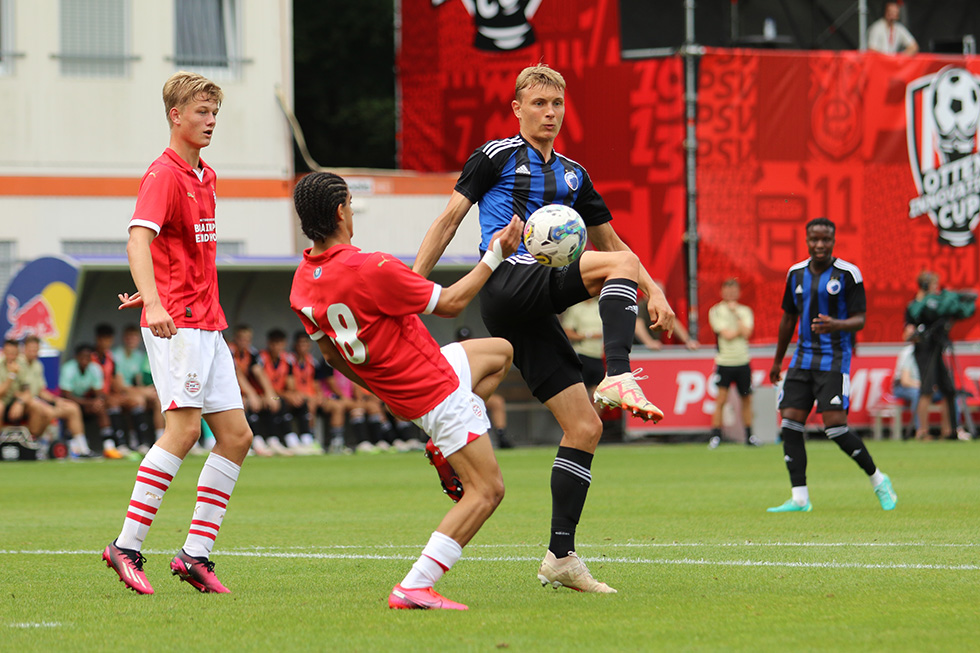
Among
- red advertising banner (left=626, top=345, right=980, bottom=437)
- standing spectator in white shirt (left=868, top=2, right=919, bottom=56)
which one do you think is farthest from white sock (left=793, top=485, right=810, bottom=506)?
standing spectator in white shirt (left=868, top=2, right=919, bottom=56)

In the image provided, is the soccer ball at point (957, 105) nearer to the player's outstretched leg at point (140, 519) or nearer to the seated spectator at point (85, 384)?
the seated spectator at point (85, 384)

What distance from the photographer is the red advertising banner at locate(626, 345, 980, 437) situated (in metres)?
21.8

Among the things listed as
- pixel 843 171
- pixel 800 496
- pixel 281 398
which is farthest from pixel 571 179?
pixel 843 171

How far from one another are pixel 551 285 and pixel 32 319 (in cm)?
1527

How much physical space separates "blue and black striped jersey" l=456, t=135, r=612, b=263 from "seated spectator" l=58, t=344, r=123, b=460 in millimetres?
14436

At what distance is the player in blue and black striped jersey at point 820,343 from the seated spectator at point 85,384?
11318 mm

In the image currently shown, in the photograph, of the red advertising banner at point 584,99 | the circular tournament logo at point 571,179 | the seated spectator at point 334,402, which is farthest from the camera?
the red advertising banner at point 584,99

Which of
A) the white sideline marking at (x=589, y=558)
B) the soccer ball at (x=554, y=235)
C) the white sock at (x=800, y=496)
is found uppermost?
the soccer ball at (x=554, y=235)

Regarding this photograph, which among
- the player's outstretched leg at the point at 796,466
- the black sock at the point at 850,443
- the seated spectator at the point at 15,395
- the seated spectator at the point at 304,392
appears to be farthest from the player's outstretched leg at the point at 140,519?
the seated spectator at the point at 304,392

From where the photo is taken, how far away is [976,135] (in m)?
24.3

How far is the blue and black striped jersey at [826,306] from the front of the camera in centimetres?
1138

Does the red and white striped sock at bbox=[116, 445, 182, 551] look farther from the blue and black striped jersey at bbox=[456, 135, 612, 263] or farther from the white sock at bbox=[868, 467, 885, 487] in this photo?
the white sock at bbox=[868, 467, 885, 487]

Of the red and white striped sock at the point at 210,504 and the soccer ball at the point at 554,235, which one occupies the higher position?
the soccer ball at the point at 554,235

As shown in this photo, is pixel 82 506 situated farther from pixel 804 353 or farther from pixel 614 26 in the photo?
pixel 614 26
